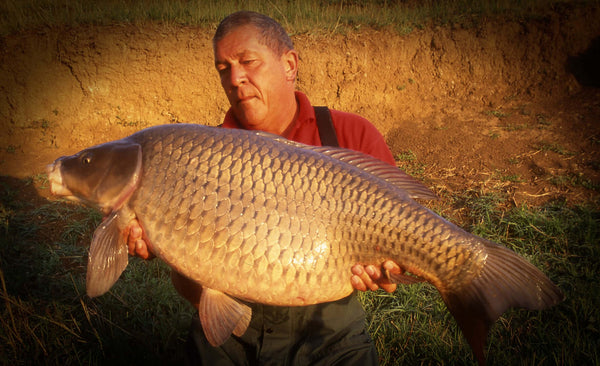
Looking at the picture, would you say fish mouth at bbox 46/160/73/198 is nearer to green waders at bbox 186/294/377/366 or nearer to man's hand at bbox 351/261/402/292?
green waders at bbox 186/294/377/366

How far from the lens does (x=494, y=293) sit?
4.04 ft

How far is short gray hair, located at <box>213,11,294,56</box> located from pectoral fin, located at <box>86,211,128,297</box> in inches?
46.4

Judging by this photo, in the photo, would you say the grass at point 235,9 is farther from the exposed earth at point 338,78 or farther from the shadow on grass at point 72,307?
the shadow on grass at point 72,307

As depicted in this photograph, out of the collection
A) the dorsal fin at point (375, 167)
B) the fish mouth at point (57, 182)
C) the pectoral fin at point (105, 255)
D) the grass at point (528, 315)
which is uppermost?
the dorsal fin at point (375, 167)

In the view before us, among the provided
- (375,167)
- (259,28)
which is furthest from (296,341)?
(259,28)

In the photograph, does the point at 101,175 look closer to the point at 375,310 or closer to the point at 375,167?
the point at 375,167

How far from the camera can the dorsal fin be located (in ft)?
4.56

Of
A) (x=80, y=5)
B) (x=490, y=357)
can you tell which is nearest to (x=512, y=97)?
(x=490, y=357)

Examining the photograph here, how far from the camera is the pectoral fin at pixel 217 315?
1352 millimetres

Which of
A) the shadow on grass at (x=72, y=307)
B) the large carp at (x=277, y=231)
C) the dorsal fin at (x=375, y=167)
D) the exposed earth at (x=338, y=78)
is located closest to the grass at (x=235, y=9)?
the exposed earth at (x=338, y=78)

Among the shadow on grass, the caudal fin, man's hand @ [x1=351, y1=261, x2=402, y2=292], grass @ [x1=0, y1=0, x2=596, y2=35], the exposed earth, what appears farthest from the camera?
grass @ [x1=0, y1=0, x2=596, y2=35]

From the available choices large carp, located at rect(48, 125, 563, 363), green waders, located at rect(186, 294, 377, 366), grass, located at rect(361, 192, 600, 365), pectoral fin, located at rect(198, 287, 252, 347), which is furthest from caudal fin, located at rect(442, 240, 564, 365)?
pectoral fin, located at rect(198, 287, 252, 347)

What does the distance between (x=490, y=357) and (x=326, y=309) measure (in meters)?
1.02

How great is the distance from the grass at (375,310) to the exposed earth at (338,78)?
2.52m
